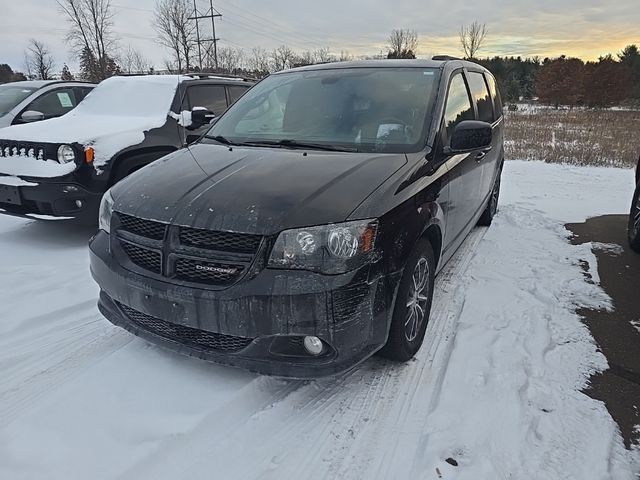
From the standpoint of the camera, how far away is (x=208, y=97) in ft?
20.4

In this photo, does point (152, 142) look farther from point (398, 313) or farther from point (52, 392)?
point (398, 313)

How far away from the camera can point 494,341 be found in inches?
122

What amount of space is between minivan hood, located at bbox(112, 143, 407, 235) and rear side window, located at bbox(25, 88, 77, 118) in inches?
259

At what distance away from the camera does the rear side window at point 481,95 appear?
4277 millimetres

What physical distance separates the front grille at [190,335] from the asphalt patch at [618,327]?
1.97 m

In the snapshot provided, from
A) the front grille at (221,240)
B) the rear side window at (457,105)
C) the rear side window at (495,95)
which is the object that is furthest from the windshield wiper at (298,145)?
the rear side window at (495,95)

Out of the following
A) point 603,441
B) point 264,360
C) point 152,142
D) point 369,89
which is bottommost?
point 603,441

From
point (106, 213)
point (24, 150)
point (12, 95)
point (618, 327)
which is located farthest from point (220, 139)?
point (12, 95)

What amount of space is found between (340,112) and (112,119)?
341cm

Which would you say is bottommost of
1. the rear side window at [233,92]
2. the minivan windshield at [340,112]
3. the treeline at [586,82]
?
the minivan windshield at [340,112]

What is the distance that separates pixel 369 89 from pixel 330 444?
96.5 inches

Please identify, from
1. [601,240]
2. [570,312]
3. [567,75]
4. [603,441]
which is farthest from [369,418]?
[567,75]

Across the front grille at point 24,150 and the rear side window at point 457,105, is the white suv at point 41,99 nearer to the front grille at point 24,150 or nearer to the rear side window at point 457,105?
the front grille at point 24,150

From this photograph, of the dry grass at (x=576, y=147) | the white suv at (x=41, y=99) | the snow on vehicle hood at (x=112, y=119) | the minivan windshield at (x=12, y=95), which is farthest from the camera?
the dry grass at (x=576, y=147)
